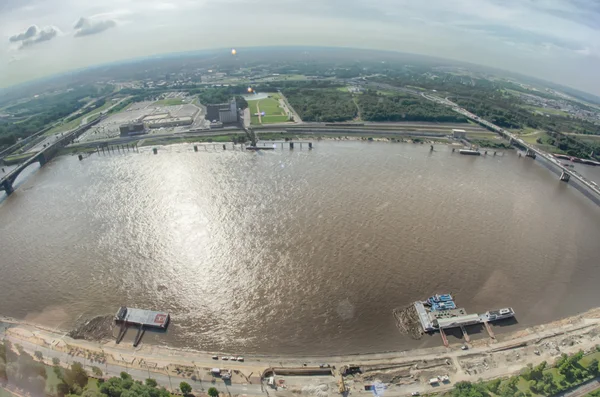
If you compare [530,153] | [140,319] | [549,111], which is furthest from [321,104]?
[140,319]

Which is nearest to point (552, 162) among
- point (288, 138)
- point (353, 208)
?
point (353, 208)

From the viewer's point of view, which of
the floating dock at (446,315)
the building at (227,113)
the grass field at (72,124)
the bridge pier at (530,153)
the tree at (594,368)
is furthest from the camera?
the grass field at (72,124)

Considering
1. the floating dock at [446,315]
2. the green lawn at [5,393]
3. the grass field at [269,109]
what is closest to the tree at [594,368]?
the floating dock at [446,315]

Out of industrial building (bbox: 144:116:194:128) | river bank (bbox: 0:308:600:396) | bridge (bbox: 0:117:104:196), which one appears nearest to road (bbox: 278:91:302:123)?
industrial building (bbox: 144:116:194:128)

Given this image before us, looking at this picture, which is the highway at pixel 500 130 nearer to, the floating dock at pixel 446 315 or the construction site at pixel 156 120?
the floating dock at pixel 446 315

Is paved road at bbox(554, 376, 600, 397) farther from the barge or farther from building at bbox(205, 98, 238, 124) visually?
building at bbox(205, 98, 238, 124)
